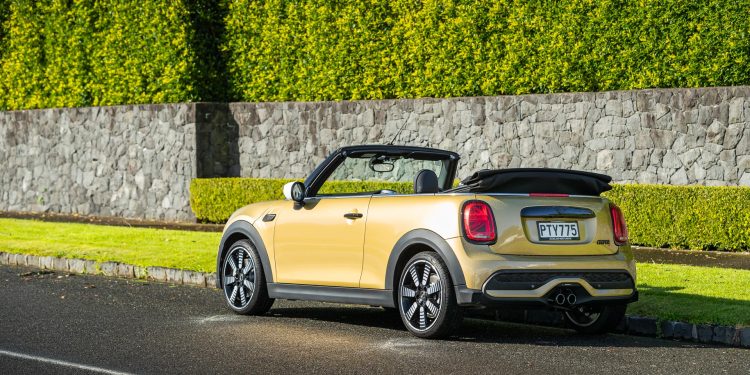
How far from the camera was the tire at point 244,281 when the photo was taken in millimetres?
10367

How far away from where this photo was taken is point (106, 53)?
2456 cm

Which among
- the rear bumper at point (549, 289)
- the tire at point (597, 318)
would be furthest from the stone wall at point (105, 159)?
the rear bumper at point (549, 289)

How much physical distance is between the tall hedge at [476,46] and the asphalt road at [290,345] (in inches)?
325

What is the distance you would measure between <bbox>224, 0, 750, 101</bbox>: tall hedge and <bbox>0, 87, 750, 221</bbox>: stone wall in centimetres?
46

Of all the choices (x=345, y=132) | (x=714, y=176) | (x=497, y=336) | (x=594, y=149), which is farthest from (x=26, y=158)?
(x=497, y=336)

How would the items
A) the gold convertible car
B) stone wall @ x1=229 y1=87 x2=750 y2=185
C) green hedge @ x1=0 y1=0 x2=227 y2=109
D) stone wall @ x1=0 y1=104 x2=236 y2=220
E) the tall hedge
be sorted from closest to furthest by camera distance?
the gold convertible car, stone wall @ x1=229 y1=87 x2=750 y2=185, the tall hedge, stone wall @ x1=0 y1=104 x2=236 y2=220, green hedge @ x1=0 y1=0 x2=227 y2=109

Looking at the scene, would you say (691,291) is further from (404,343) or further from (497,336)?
(404,343)

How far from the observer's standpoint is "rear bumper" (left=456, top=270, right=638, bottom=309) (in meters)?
8.48

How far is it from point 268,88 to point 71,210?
5513 mm

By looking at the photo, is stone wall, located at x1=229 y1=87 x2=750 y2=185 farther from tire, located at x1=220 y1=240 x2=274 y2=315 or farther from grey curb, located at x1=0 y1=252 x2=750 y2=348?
tire, located at x1=220 y1=240 x2=274 y2=315

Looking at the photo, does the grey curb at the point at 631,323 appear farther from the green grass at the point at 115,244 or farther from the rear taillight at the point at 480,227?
the rear taillight at the point at 480,227

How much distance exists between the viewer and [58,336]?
30.0 feet

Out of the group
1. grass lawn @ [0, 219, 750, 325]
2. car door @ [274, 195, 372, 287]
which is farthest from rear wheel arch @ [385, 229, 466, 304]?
grass lawn @ [0, 219, 750, 325]

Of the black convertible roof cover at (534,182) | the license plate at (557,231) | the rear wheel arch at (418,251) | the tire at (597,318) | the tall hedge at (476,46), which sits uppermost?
the tall hedge at (476,46)
